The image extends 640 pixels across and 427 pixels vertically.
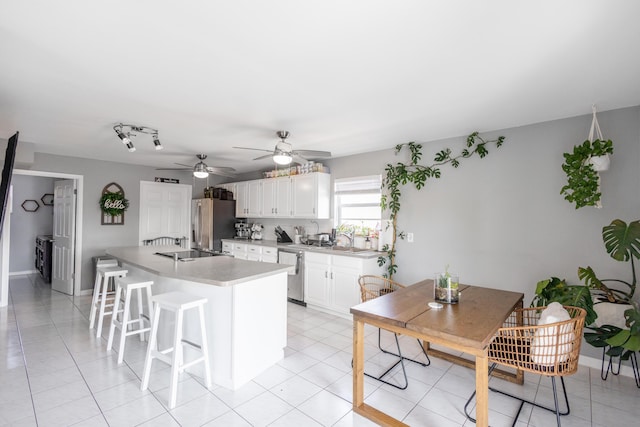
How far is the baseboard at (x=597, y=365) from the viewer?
2615 millimetres

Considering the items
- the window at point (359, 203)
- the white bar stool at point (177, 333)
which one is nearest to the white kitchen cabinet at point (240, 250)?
the window at point (359, 203)

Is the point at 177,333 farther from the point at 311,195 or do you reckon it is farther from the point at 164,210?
the point at 164,210

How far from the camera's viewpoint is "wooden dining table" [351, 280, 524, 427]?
5.25 ft

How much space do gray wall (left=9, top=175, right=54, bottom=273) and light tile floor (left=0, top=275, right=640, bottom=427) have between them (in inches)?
176

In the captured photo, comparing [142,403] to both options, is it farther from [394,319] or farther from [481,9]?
[481,9]

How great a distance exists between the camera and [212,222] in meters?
5.79

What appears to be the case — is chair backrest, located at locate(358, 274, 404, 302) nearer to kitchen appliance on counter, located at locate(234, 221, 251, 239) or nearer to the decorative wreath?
kitchen appliance on counter, located at locate(234, 221, 251, 239)

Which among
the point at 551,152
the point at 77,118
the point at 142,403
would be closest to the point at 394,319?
the point at 142,403

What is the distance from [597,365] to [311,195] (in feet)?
12.5

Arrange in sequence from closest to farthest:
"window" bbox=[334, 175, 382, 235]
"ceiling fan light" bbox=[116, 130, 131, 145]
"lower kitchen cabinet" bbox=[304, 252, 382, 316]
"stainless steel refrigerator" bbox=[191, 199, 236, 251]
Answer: "ceiling fan light" bbox=[116, 130, 131, 145]
"lower kitchen cabinet" bbox=[304, 252, 382, 316]
"window" bbox=[334, 175, 382, 235]
"stainless steel refrigerator" bbox=[191, 199, 236, 251]

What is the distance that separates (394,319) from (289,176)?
12.0ft

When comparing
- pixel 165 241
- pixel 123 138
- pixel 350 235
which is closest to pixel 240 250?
pixel 165 241

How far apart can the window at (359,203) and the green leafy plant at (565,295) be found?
2107mm

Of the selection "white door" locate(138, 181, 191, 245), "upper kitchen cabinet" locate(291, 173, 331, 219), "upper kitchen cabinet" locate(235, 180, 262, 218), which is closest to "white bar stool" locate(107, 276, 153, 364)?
"upper kitchen cabinet" locate(291, 173, 331, 219)
